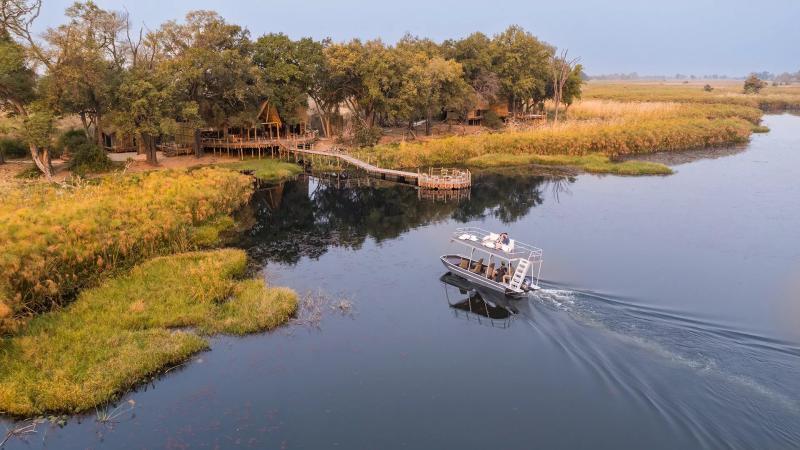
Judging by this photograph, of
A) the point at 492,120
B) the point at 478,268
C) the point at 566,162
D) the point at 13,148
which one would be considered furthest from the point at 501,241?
the point at 492,120

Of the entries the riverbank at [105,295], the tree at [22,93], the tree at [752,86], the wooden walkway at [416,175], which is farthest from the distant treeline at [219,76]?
the tree at [752,86]

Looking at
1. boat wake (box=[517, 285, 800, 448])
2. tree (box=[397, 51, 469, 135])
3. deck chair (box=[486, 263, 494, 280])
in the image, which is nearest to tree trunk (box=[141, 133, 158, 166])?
tree (box=[397, 51, 469, 135])

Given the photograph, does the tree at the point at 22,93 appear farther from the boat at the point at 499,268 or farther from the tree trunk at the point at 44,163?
the boat at the point at 499,268

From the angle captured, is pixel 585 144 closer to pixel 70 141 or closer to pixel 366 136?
pixel 366 136

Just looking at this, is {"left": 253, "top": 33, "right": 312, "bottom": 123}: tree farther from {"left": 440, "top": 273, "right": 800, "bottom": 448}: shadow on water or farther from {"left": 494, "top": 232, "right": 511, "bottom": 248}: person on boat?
{"left": 440, "top": 273, "right": 800, "bottom": 448}: shadow on water

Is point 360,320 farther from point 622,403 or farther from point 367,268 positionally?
point 622,403

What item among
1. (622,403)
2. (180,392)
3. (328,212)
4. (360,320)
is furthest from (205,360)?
(328,212)
